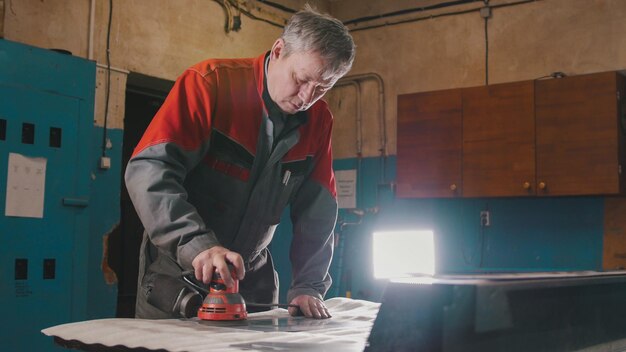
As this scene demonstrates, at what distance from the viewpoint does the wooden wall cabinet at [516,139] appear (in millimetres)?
4027

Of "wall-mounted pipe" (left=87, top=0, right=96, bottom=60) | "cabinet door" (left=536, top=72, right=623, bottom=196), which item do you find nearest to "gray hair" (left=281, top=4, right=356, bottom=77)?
"wall-mounted pipe" (left=87, top=0, right=96, bottom=60)

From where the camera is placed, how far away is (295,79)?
→ 6.13 ft

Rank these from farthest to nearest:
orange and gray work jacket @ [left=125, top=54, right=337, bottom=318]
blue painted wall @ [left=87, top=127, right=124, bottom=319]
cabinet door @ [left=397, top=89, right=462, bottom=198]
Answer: cabinet door @ [left=397, top=89, right=462, bottom=198], blue painted wall @ [left=87, top=127, right=124, bottom=319], orange and gray work jacket @ [left=125, top=54, right=337, bottom=318]

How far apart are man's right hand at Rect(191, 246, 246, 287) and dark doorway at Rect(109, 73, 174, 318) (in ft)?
10.4

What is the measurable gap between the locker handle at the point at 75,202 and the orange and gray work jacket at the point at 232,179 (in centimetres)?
137

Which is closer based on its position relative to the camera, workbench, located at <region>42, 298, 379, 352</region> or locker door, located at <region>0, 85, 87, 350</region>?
workbench, located at <region>42, 298, 379, 352</region>

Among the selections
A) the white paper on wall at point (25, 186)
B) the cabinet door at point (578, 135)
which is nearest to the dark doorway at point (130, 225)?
the white paper on wall at point (25, 186)

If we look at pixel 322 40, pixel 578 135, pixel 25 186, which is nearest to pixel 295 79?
pixel 322 40

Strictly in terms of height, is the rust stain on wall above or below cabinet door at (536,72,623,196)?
below

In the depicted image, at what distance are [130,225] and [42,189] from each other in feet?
5.90

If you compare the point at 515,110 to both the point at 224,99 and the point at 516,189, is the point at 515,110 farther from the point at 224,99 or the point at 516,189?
the point at 224,99

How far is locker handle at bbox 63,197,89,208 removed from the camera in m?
3.19

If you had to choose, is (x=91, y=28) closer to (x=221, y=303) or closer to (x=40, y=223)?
(x=40, y=223)

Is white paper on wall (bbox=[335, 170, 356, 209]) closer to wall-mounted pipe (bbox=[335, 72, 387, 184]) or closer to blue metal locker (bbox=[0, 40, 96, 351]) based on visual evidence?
wall-mounted pipe (bbox=[335, 72, 387, 184])
